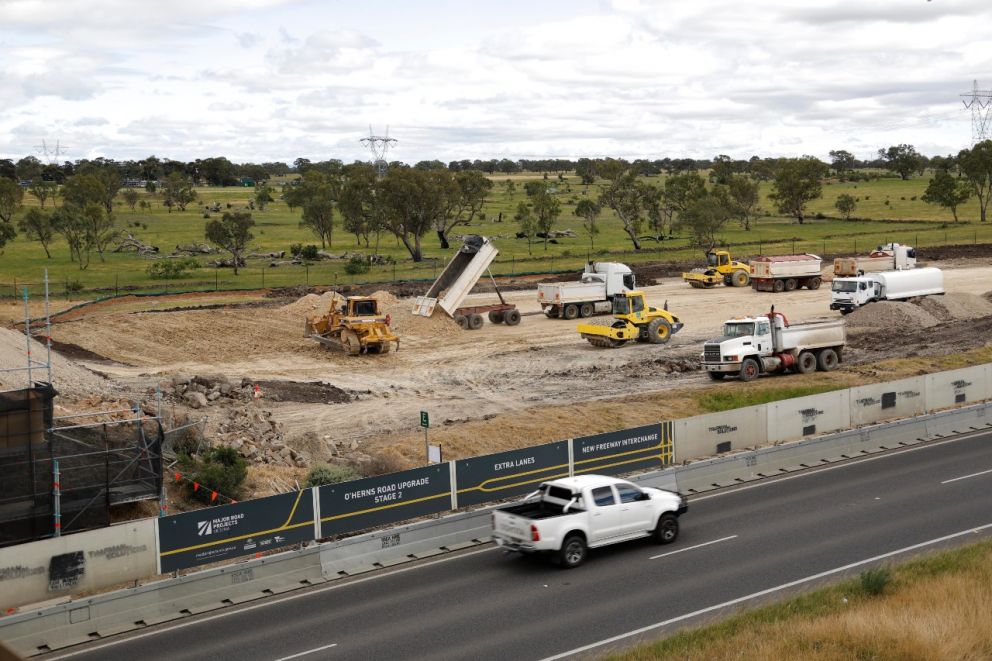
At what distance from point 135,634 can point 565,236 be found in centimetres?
8961

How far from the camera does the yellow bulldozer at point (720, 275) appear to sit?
6600cm

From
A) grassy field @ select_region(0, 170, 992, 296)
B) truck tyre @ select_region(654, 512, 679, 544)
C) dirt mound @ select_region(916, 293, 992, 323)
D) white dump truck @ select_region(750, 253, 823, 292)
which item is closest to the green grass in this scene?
truck tyre @ select_region(654, 512, 679, 544)

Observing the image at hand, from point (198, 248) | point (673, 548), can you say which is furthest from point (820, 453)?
point (198, 248)

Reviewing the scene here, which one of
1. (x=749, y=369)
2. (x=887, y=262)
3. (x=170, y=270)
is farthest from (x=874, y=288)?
(x=170, y=270)

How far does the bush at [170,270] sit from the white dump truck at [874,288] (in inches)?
1709

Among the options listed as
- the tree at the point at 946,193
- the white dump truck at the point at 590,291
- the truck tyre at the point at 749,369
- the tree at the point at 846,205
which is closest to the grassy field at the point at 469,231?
the tree at the point at 846,205

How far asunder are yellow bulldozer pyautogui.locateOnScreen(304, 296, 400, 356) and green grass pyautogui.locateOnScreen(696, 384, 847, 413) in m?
15.4

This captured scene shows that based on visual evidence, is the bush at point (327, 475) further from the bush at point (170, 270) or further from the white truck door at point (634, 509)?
the bush at point (170, 270)

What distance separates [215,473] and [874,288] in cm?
4018

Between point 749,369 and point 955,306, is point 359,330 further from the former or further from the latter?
point 955,306

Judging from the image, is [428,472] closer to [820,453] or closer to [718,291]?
[820,453]

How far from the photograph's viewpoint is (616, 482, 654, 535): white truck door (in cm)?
1983

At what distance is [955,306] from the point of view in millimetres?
54188

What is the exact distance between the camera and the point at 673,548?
66.2 ft
